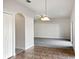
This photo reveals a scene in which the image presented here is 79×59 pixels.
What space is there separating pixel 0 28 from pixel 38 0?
15.7 ft

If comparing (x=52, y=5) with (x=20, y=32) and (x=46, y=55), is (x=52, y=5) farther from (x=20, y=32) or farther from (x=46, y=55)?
(x=46, y=55)

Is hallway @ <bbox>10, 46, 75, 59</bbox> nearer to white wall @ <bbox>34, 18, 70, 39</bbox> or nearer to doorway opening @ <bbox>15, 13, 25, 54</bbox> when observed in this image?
doorway opening @ <bbox>15, 13, 25, 54</bbox>

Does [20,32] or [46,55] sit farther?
[20,32]

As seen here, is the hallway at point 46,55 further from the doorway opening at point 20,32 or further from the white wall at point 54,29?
the white wall at point 54,29

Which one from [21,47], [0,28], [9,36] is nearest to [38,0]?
[9,36]

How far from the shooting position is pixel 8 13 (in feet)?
16.8

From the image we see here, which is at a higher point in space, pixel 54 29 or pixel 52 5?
pixel 52 5

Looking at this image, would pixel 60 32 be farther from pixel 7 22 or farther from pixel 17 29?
pixel 7 22

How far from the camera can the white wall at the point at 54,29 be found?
13.9m

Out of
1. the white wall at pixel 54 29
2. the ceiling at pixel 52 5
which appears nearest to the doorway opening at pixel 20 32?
the ceiling at pixel 52 5

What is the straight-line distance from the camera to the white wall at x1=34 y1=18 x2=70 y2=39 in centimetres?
1385

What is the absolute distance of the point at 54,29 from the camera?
1422 cm

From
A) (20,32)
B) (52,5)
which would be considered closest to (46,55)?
(20,32)

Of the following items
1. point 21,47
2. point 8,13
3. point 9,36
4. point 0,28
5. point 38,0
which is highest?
point 38,0
